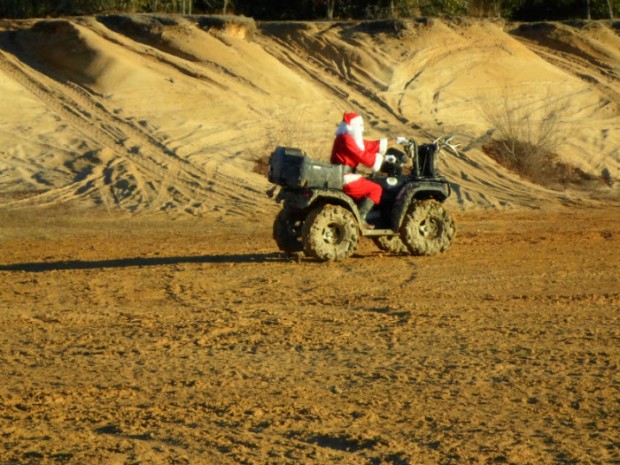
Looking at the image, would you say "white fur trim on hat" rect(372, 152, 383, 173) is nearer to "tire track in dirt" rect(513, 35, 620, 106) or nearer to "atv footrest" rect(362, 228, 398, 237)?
"atv footrest" rect(362, 228, 398, 237)

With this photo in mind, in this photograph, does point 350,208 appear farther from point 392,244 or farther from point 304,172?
point 392,244

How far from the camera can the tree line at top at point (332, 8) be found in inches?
1161

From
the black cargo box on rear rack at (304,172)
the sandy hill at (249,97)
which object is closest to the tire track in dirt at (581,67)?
the sandy hill at (249,97)

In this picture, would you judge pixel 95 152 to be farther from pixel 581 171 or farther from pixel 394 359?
pixel 394 359

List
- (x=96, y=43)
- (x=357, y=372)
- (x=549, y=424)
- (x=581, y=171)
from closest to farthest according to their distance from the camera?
1. (x=549, y=424)
2. (x=357, y=372)
3. (x=581, y=171)
4. (x=96, y=43)

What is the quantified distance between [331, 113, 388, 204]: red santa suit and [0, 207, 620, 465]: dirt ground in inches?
37.4

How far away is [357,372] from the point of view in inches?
323

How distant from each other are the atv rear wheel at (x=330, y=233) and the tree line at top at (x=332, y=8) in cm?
1752

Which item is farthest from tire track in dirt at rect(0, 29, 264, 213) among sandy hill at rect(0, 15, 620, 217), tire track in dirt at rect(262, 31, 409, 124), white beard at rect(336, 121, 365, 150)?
white beard at rect(336, 121, 365, 150)

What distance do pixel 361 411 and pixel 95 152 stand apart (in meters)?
15.1

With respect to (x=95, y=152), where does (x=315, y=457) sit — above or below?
below

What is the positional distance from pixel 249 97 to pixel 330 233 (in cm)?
1183

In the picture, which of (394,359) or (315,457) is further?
(394,359)

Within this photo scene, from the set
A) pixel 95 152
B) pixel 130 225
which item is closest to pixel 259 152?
pixel 95 152
